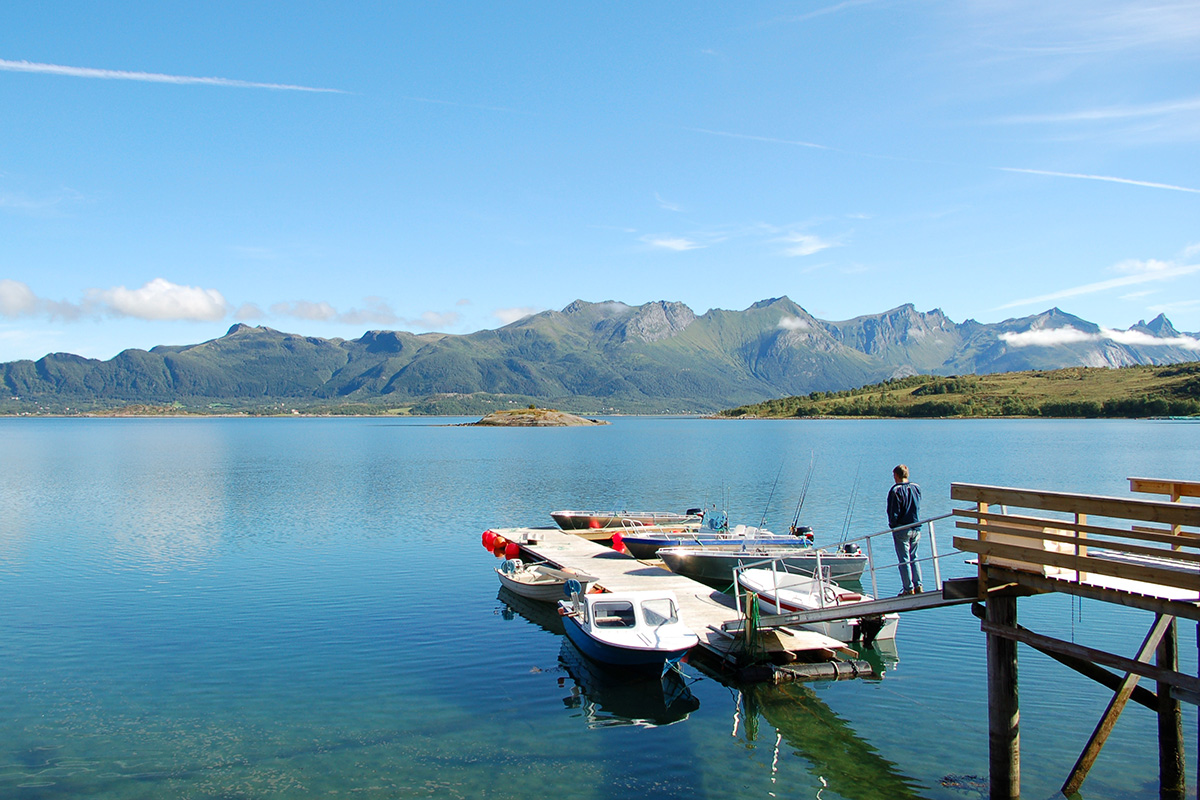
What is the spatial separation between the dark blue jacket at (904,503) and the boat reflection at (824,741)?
511 centimetres

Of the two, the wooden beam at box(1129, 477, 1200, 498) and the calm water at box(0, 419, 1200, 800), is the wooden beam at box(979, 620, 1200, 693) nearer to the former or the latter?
the calm water at box(0, 419, 1200, 800)

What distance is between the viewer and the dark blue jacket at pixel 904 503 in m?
20.2

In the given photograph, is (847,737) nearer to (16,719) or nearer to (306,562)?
(16,719)

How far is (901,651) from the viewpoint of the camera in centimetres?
2336

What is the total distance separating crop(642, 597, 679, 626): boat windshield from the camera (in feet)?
71.5

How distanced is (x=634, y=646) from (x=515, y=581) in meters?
10.4

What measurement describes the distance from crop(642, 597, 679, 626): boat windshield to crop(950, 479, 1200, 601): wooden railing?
9.63 metres

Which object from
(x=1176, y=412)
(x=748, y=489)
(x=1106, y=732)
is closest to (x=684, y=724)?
(x=1106, y=732)

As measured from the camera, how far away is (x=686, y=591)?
28484 millimetres

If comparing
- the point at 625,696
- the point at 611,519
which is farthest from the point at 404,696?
the point at 611,519

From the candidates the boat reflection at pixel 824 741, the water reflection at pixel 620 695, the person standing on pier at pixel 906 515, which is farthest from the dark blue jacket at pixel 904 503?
the water reflection at pixel 620 695

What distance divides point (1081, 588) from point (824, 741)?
6.94 metres

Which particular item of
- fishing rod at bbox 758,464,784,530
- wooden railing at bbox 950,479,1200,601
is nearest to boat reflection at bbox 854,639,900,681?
wooden railing at bbox 950,479,1200,601

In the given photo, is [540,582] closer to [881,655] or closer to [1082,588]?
[881,655]
